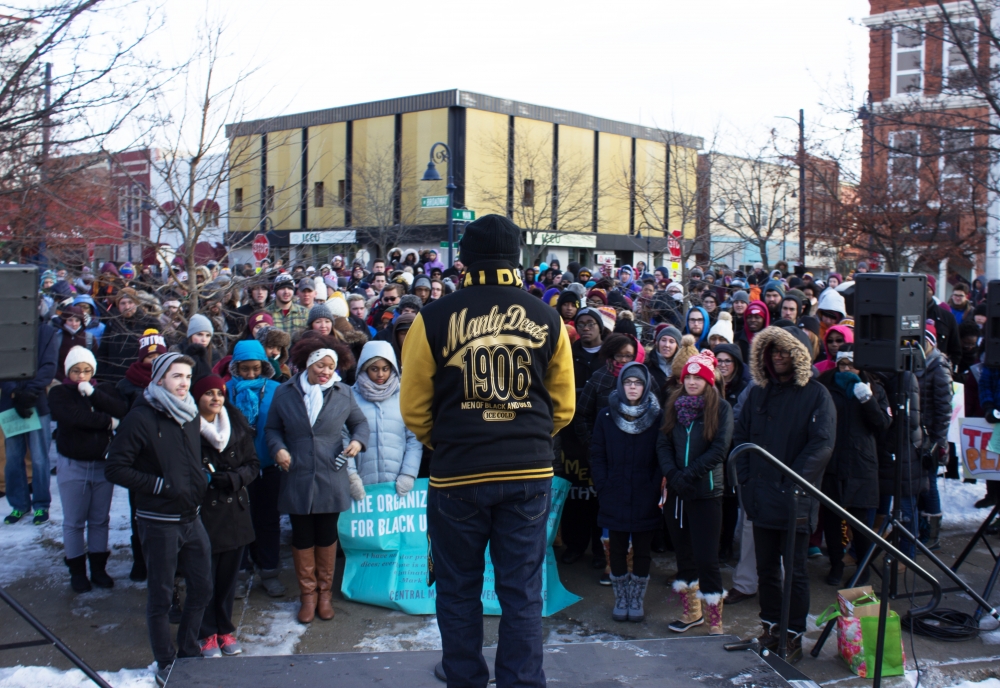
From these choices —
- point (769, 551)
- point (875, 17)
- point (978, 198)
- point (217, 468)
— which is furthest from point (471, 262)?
point (875, 17)

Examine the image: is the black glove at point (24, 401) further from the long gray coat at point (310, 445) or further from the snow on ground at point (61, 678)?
the snow on ground at point (61, 678)

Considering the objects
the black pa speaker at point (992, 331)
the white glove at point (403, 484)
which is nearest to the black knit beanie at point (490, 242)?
the white glove at point (403, 484)

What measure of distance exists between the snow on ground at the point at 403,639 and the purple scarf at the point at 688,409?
2.17 meters

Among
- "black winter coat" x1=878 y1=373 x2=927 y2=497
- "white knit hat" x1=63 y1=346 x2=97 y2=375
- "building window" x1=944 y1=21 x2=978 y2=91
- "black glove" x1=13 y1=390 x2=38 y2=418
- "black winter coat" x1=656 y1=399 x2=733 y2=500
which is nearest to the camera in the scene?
"black winter coat" x1=656 y1=399 x2=733 y2=500

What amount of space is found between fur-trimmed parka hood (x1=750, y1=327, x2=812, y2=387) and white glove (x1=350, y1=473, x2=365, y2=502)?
2870mm

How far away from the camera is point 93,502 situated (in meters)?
6.16

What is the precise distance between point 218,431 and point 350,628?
163 centimetres

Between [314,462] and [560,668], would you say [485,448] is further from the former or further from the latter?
[314,462]

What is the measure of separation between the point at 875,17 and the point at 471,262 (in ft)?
65.9

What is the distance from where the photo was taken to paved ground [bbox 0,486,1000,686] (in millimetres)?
5113

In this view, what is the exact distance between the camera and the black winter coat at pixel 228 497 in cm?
504

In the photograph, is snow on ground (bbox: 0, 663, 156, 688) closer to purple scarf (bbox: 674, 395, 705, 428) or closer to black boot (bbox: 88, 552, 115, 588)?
black boot (bbox: 88, 552, 115, 588)

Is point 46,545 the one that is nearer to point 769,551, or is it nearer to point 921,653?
point 769,551

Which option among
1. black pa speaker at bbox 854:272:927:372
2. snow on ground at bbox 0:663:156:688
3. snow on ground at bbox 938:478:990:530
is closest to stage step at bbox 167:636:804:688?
A: snow on ground at bbox 0:663:156:688
